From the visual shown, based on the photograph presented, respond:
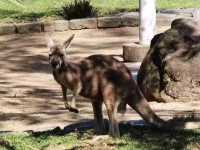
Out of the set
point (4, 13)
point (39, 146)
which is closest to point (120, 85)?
point (39, 146)

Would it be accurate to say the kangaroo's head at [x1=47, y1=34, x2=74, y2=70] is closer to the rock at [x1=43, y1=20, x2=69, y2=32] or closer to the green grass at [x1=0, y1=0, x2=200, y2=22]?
the rock at [x1=43, y1=20, x2=69, y2=32]

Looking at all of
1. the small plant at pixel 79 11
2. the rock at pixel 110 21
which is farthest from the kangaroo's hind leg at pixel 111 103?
the small plant at pixel 79 11

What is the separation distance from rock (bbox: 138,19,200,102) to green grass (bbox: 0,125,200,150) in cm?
271

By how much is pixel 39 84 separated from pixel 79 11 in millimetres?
6219

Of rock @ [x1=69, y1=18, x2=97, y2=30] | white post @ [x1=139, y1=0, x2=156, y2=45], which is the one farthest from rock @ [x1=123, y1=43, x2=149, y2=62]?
rock @ [x1=69, y1=18, x2=97, y2=30]

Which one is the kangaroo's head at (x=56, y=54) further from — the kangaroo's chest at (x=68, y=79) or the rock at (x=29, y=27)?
the rock at (x=29, y=27)

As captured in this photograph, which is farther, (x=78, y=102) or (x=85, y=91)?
(x=78, y=102)

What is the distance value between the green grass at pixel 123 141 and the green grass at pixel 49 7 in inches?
446

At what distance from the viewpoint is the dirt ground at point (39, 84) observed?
28.6ft

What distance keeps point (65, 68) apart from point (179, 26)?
4458 millimetres

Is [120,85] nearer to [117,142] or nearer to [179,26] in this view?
[117,142]

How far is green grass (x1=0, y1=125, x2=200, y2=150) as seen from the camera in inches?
240

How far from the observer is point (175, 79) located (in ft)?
31.0

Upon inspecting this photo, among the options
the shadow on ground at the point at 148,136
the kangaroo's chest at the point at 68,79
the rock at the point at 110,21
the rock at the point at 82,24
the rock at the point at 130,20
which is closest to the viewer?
the kangaroo's chest at the point at 68,79
